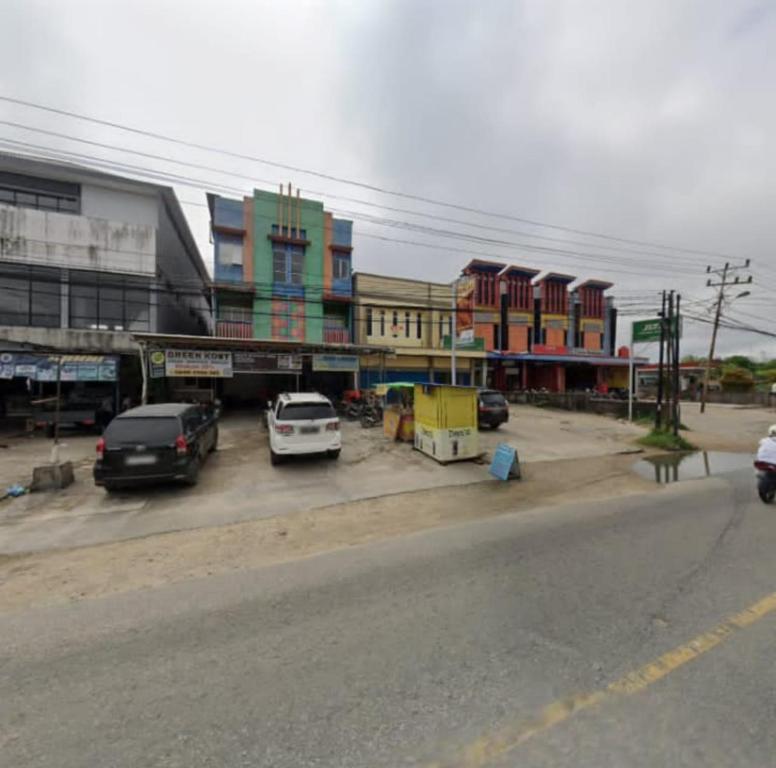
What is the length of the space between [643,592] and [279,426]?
8.03 metres

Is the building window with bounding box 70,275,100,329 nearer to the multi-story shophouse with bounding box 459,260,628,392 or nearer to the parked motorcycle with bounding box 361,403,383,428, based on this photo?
the parked motorcycle with bounding box 361,403,383,428

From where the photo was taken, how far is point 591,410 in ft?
78.7

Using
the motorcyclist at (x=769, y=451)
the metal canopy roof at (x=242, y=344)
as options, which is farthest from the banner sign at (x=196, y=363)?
the motorcyclist at (x=769, y=451)

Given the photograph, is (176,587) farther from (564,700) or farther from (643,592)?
(643,592)

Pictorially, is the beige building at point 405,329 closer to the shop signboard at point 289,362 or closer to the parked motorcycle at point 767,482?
the shop signboard at point 289,362

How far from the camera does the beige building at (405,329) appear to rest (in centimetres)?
2673

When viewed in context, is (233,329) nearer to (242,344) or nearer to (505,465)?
(242,344)

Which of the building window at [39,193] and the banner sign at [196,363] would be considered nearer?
the banner sign at [196,363]

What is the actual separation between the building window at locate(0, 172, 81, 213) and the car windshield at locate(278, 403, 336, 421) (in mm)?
17957

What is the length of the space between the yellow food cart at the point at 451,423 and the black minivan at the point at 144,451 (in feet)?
19.2

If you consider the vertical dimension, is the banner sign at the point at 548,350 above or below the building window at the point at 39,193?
below

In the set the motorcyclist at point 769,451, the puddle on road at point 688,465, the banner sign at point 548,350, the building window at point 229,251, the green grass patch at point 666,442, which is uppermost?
the building window at point 229,251

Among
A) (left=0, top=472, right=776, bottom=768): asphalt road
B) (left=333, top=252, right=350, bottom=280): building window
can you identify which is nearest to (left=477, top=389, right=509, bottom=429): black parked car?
(left=0, top=472, right=776, bottom=768): asphalt road

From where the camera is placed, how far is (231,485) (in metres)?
8.48
